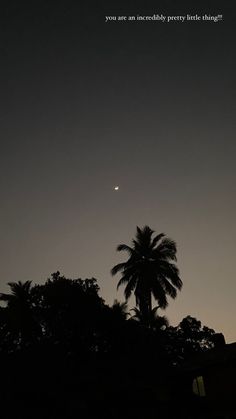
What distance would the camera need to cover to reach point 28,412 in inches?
1090

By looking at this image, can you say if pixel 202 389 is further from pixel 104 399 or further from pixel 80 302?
pixel 80 302

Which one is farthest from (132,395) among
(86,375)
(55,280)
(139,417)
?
(55,280)

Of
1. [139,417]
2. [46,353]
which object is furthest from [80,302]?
[139,417]

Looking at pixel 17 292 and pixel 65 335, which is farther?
pixel 17 292

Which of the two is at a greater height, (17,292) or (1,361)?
(17,292)

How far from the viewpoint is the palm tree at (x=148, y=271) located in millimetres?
44062

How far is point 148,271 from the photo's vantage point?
4444cm

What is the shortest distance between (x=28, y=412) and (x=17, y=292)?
12606 millimetres

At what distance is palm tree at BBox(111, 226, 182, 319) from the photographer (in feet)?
145

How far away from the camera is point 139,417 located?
28203mm

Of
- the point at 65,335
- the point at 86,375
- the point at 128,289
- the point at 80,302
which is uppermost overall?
the point at 128,289

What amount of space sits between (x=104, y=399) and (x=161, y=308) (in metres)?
16.1

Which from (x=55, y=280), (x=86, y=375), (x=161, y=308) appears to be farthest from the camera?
(x=161, y=308)

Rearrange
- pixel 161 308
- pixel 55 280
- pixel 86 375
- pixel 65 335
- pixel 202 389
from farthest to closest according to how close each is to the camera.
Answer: pixel 161 308 < pixel 55 280 < pixel 65 335 < pixel 86 375 < pixel 202 389
